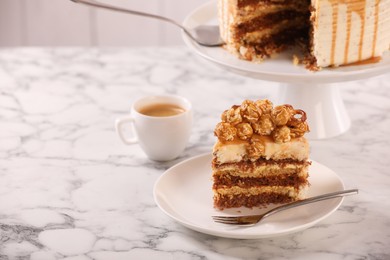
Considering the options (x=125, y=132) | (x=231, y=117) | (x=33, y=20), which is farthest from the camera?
(x=33, y=20)

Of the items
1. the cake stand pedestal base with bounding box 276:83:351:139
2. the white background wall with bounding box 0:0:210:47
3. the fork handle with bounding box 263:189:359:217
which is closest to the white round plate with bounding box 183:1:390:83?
the cake stand pedestal base with bounding box 276:83:351:139

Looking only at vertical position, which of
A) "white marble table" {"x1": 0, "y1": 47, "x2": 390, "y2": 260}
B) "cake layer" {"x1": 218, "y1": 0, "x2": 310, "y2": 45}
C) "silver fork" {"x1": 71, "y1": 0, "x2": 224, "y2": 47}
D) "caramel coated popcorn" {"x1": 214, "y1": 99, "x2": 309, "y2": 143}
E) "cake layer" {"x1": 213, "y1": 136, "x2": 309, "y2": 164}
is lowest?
"white marble table" {"x1": 0, "y1": 47, "x2": 390, "y2": 260}

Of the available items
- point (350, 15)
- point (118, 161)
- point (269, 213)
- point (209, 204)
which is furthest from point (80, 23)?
point (269, 213)

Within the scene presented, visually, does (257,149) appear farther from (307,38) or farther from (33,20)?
(33,20)

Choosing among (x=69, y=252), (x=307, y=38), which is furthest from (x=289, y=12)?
(x=69, y=252)

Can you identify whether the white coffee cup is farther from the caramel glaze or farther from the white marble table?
the caramel glaze

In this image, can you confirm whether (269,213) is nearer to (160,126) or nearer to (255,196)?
(255,196)

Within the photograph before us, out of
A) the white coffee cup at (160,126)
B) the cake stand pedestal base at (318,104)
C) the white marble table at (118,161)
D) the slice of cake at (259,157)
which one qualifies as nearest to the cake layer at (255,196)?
the slice of cake at (259,157)

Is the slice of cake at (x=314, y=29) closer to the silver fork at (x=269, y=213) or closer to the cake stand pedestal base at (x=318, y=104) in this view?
the cake stand pedestal base at (x=318, y=104)
